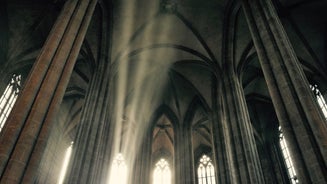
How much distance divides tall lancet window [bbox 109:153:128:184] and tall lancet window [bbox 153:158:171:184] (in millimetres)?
3011

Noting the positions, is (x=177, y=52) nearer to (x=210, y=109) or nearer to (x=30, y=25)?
(x=210, y=109)

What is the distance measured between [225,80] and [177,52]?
4449 millimetres

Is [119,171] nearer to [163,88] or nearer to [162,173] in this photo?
[162,173]

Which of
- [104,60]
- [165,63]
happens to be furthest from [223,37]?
[104,60]

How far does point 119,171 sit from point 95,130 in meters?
9.65

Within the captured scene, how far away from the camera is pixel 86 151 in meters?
10.9

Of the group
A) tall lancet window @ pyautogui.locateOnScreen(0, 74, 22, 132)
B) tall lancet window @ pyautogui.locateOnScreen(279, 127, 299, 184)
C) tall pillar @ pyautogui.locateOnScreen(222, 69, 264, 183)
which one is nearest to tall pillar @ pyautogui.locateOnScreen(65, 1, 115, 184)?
tall lancet window @ pyautogui.locateOnScreen(0, 74, 22, 132)

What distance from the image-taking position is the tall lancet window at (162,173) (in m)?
22.0

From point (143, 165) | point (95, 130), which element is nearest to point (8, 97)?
A: point (95, 130)

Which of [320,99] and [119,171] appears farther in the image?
[119,171]

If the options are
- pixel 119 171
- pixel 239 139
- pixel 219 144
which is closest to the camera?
pixel 239 139

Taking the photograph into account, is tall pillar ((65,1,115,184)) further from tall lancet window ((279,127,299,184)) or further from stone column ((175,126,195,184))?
tall lancet window ((279,127,299,184))

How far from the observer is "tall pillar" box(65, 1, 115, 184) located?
10453 millimetres

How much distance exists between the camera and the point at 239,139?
39.1 feet
